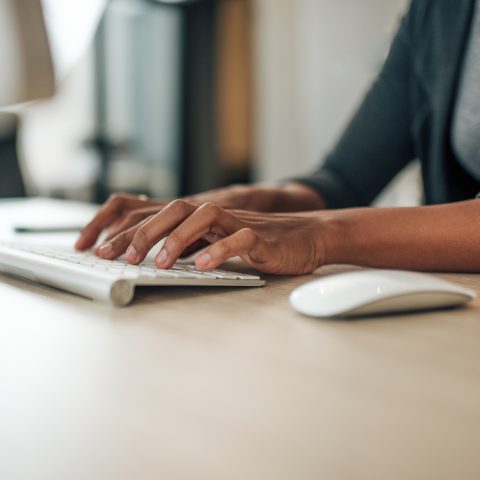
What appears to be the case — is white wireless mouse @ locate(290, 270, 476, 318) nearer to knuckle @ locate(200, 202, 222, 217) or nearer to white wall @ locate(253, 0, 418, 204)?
knuckle @ locate(200, 202, 222, 217)

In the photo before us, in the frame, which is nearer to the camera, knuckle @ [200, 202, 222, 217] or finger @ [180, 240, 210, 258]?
knuckle @ [200, 202, 222, 217]

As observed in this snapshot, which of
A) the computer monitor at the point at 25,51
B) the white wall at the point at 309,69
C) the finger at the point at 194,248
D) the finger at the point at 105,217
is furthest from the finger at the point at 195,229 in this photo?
the white wall at the point at 309,69

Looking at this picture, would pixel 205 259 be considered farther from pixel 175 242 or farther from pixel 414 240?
pixel 414 240

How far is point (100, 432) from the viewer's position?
27 centimetres

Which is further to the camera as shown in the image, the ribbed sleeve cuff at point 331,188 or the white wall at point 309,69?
the white wall at point 309,69

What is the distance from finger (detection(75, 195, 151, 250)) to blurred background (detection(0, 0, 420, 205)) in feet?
9.49

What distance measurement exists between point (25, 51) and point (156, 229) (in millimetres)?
483

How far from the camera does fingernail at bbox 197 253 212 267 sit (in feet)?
1.81

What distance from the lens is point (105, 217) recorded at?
0.80 m

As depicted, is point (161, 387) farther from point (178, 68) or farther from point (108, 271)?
point (178, 68)

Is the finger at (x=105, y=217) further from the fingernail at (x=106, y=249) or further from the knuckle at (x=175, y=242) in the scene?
the knuckle at (x=175, y=242)

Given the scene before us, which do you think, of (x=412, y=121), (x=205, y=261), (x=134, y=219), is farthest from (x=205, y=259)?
(x=412, y=121)

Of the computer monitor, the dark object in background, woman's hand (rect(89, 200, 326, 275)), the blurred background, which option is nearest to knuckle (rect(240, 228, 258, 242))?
woman's hand (rect(89, 200, 326, 275))

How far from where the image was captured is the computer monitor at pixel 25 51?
90 cm
